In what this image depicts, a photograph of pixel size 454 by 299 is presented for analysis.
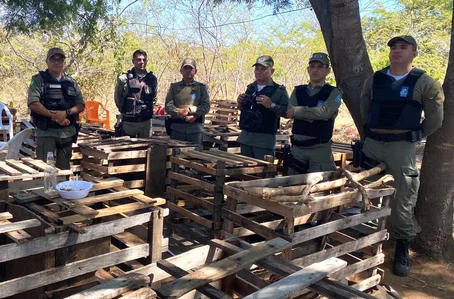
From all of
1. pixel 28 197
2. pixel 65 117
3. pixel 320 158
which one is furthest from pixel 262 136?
pixel 28 197

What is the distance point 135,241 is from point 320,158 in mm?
2111

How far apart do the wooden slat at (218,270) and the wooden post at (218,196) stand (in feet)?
5.05

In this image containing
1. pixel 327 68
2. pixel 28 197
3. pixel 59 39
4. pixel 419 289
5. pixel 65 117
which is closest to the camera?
pixel 28 197

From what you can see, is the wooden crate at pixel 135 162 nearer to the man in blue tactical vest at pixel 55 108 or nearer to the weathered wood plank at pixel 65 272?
the man in blue tactical vest at pixel 55 108

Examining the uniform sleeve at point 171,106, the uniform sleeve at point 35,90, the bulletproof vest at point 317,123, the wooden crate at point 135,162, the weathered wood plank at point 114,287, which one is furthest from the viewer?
the uniform sleeve at point 171,106

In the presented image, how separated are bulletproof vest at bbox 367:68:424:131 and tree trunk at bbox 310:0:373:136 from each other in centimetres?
63

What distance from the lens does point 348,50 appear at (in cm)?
472

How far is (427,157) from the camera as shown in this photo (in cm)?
458

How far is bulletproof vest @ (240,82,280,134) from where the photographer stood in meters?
5.19

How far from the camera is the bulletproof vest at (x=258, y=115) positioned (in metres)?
5.19

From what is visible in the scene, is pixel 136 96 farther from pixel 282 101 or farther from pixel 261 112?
pixel 282 101

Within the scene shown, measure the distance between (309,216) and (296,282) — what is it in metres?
1.33

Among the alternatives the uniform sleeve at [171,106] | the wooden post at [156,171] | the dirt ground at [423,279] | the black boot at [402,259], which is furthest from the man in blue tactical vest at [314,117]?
the uniform sleeve at [171,106]

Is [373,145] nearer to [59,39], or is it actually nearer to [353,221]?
[353,221]
